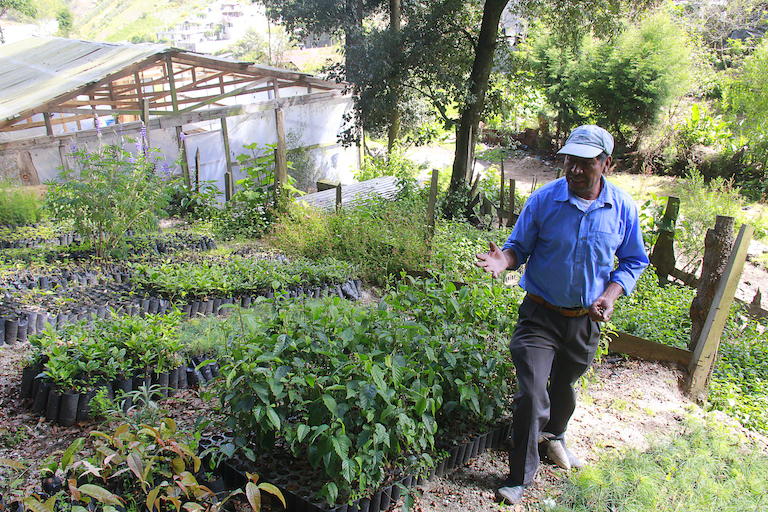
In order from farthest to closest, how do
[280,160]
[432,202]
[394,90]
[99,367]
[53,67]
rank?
[53,67], [394,90], [280,160], [432,202], [99,367]

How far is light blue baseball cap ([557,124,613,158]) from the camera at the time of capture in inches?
98.6

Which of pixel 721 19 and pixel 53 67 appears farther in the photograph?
pixel 721 19

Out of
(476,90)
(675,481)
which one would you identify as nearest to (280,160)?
(476,90)

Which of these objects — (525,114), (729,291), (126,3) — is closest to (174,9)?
(126,3)

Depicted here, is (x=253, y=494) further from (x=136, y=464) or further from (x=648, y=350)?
(x=648, y=350)

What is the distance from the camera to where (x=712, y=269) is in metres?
4.28

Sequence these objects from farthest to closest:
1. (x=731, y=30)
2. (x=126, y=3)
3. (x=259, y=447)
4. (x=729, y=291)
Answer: (x=126, y=3), (x=731, y=30), (x=729, y=291), (x=259, y=447)

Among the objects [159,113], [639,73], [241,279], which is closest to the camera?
[241,279]

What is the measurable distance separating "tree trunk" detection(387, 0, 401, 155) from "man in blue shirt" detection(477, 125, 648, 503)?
6835 mm

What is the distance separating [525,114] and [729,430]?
17891mm

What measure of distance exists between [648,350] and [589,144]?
100 inches

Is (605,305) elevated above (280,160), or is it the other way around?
(605,305)

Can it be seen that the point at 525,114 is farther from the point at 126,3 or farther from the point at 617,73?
the point at 126,3

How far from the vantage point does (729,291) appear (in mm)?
4105
